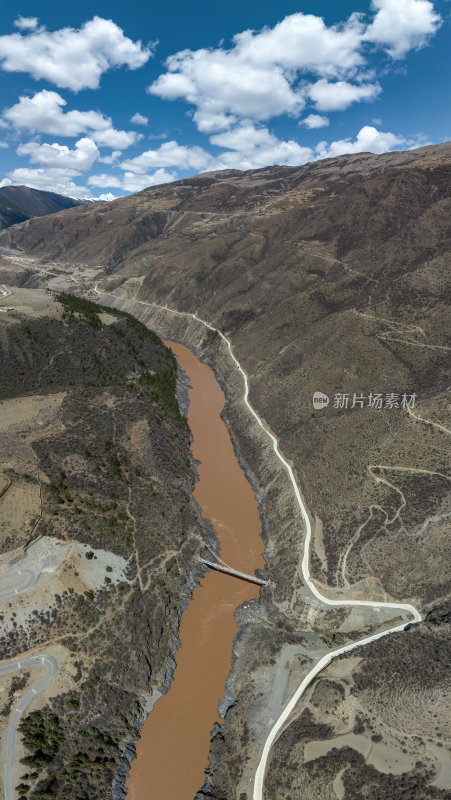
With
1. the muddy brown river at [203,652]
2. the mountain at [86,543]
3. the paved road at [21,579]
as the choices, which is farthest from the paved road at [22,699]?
the muddy brown river at [203,652]

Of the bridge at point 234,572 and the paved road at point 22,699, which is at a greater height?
the bridge at point 234,572

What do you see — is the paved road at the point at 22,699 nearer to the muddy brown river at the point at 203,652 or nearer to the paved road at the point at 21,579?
the paved road at the point at 21,579

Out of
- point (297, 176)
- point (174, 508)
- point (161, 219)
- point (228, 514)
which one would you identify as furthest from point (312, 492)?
point (297, 176)

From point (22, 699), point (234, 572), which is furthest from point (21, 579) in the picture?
point (234, 572)

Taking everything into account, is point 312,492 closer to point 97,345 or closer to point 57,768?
point 57,768

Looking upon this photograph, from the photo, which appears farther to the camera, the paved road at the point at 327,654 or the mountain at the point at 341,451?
the paved road at the point at 327,654

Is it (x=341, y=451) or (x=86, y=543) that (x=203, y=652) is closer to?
(x=86, y=543)

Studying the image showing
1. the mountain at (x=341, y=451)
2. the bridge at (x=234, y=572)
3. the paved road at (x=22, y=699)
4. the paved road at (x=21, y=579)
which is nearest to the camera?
the paved road at (x=22, y=699)

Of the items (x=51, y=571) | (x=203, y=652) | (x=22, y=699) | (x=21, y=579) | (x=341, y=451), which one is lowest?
(x=22, y=699)
